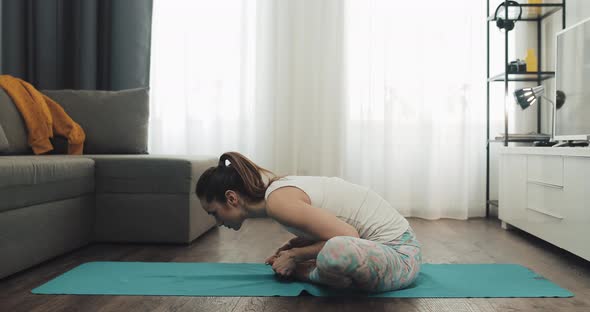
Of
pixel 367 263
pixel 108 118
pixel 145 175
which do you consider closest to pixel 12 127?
pixel 108 118

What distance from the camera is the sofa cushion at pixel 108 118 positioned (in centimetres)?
308

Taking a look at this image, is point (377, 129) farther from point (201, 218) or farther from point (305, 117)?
point (201, 218)

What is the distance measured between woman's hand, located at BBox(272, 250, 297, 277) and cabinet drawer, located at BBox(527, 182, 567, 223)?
134 centimetres

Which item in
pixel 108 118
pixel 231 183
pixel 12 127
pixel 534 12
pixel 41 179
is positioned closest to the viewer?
pixel 231 183

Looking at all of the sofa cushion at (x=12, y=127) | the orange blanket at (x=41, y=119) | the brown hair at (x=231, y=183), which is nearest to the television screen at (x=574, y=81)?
the brown hair at (x=231, y=183)

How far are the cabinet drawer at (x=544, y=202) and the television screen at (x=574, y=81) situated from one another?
281 mm

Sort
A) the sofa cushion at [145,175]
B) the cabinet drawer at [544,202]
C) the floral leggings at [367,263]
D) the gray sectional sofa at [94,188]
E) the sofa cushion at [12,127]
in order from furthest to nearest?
the sofa cushion at [12,127]
the sofa cushion at [145,175]
the cabinet drawer at [544,202]
the gray sectional sofa at [94,188]
the floral leggings at [367,263]

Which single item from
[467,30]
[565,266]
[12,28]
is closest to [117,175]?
[12,28]

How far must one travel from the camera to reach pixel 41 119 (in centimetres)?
283

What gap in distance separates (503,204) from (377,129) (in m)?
1.03

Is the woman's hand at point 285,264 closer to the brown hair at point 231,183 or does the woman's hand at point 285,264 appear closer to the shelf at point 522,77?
the brown hair at point 231,183

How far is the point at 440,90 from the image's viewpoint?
3.64 meters

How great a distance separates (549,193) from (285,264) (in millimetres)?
1470

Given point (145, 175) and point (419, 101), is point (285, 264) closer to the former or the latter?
point (145, 175)
